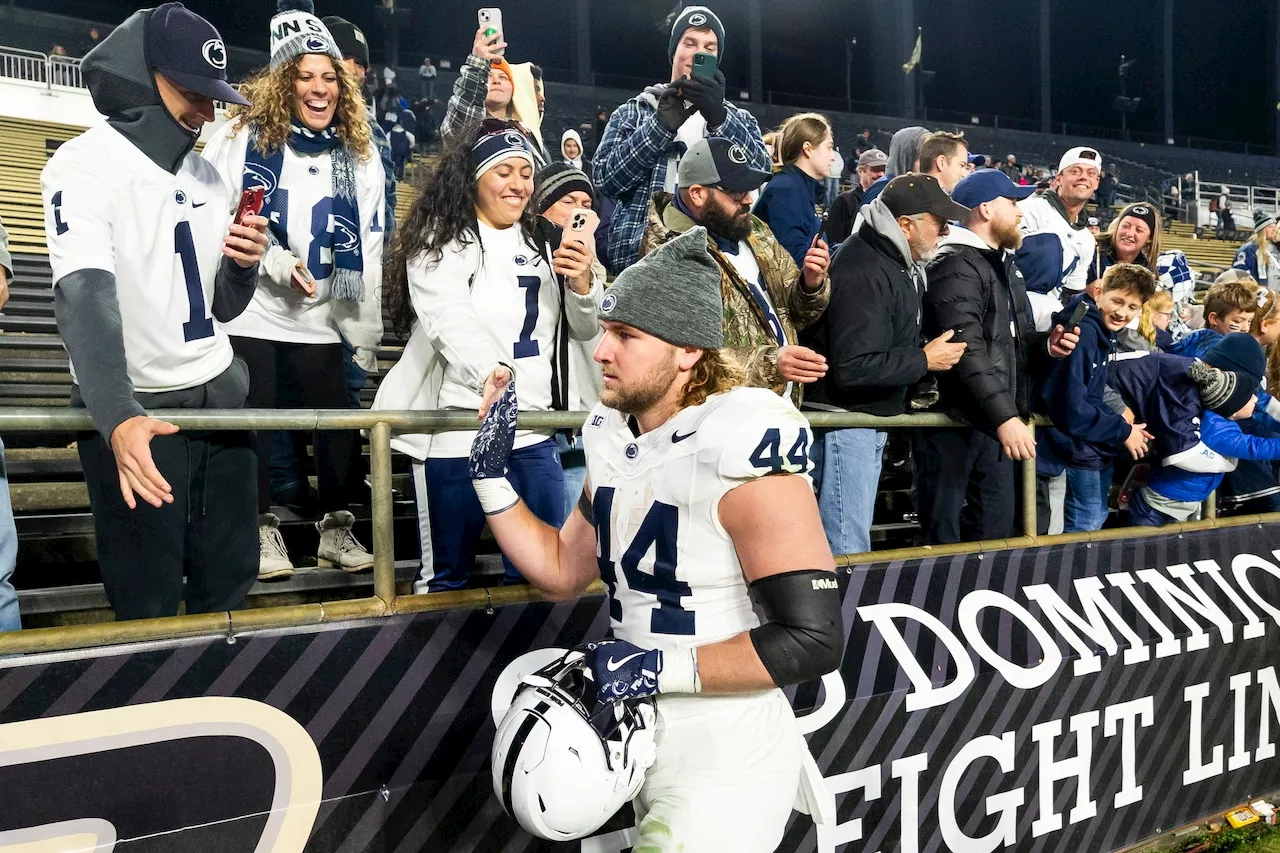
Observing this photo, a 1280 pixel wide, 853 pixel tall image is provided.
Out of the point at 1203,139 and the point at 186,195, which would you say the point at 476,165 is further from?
the point at 1203,139

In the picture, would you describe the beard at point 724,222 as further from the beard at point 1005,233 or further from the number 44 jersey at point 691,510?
the number 44 jersey at point 691,510

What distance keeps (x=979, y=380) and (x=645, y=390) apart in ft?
6.81

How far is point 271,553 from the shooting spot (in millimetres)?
3480

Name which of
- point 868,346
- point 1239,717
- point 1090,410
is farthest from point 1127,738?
point 868,346

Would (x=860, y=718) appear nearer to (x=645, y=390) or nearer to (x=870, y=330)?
(x=870, y=330)

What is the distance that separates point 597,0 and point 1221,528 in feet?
80.6

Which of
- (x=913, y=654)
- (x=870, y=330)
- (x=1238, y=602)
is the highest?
(x=870, y=330)

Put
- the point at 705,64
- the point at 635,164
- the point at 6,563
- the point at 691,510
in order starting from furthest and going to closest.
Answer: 1. the point at 705,64
2. the point at 635,164
3. the point at 6,563
4. the point at 691,510

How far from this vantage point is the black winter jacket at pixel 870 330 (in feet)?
12.4

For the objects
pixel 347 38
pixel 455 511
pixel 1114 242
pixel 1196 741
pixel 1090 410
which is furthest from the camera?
Answer: pixel 1114 242

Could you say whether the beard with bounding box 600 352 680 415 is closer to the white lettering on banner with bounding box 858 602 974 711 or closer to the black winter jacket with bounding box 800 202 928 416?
the white lettering on banner with bounding box 858 602 974 711

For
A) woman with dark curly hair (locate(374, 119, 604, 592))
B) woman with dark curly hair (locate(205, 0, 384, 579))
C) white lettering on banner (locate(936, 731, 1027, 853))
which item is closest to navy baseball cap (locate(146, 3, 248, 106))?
woman with dark curly hair (locate(374, 119, 604, 592))

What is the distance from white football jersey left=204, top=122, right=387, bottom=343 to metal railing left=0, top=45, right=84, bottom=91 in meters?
12.0

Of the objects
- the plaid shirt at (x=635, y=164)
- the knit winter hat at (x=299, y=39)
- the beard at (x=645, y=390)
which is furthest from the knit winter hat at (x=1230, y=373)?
the knit winter hat at (x=299, y=39)
